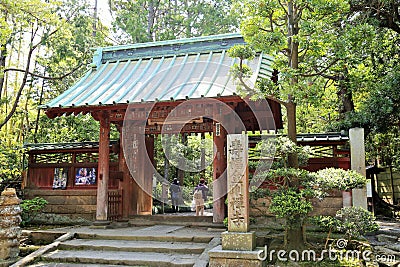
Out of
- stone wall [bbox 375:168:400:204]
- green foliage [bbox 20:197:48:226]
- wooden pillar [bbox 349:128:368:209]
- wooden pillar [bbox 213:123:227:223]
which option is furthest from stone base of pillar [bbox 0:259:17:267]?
stone wall [bbox 375:168:400:204]

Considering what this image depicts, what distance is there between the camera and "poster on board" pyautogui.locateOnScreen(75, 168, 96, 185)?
39.0ft

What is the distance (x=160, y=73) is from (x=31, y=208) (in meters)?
5.77

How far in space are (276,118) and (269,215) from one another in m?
3.58

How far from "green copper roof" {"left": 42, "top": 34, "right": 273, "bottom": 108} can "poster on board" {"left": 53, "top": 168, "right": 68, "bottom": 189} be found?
9.85 feet

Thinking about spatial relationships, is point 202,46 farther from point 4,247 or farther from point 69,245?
point 4,247

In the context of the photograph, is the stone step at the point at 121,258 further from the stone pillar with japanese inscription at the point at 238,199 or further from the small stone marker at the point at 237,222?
the stone pillar with japanese inscription at the point at 238,199

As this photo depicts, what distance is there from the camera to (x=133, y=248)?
784 centimetres

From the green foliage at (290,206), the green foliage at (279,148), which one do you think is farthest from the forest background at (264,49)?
the green foliage at (290,206)

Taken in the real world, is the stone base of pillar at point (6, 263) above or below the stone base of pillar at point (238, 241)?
below

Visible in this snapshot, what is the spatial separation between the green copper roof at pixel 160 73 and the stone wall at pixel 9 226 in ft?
9.35

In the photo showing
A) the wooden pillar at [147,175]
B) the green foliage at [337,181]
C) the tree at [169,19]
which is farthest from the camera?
the tree at [169,19]

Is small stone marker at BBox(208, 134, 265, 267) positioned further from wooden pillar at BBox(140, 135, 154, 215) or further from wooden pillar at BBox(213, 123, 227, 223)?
wooden pillar at BBox(140, 135, 154, 215)

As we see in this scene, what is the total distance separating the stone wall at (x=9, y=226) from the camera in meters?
7.61

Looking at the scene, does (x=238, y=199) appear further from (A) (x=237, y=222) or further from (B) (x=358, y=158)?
(B) (x=358, y=158)
